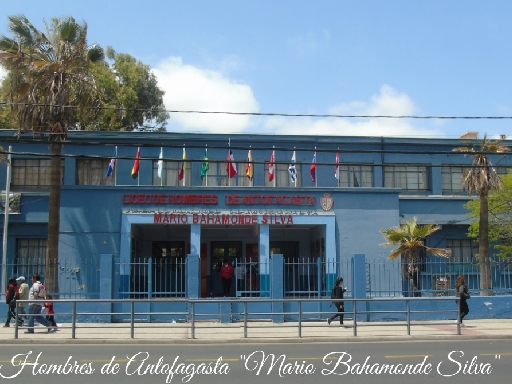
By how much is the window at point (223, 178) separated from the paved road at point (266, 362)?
1362cm

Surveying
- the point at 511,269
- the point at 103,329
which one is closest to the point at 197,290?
the point at 103,329

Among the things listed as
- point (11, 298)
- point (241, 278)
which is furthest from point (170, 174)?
point (11, 298)

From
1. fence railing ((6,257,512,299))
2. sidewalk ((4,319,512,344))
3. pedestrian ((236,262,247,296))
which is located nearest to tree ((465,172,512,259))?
fence railing ((6,257,512,299))

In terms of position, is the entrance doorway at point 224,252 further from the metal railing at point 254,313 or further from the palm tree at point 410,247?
the palm tree at point 410,247

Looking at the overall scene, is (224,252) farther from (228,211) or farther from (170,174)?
(228,211)

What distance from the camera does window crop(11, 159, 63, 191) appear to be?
28828 millimetres

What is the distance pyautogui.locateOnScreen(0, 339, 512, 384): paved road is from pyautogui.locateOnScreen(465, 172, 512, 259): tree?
39.9 ft

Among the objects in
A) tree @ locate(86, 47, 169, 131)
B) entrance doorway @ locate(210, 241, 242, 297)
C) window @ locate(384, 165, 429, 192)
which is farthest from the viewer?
tree @ locate(86, 47, 169, 131)

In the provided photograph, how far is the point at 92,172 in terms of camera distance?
95.1ft

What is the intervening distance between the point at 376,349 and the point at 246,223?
38.6 ft

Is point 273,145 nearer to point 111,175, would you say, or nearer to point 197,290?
point 111,175

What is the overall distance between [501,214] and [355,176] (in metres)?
6.65

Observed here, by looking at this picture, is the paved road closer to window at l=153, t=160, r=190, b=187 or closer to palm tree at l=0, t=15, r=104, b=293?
palm tree at l=0, t=15, r=104, b=293

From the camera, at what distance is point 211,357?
13516 millimetres
